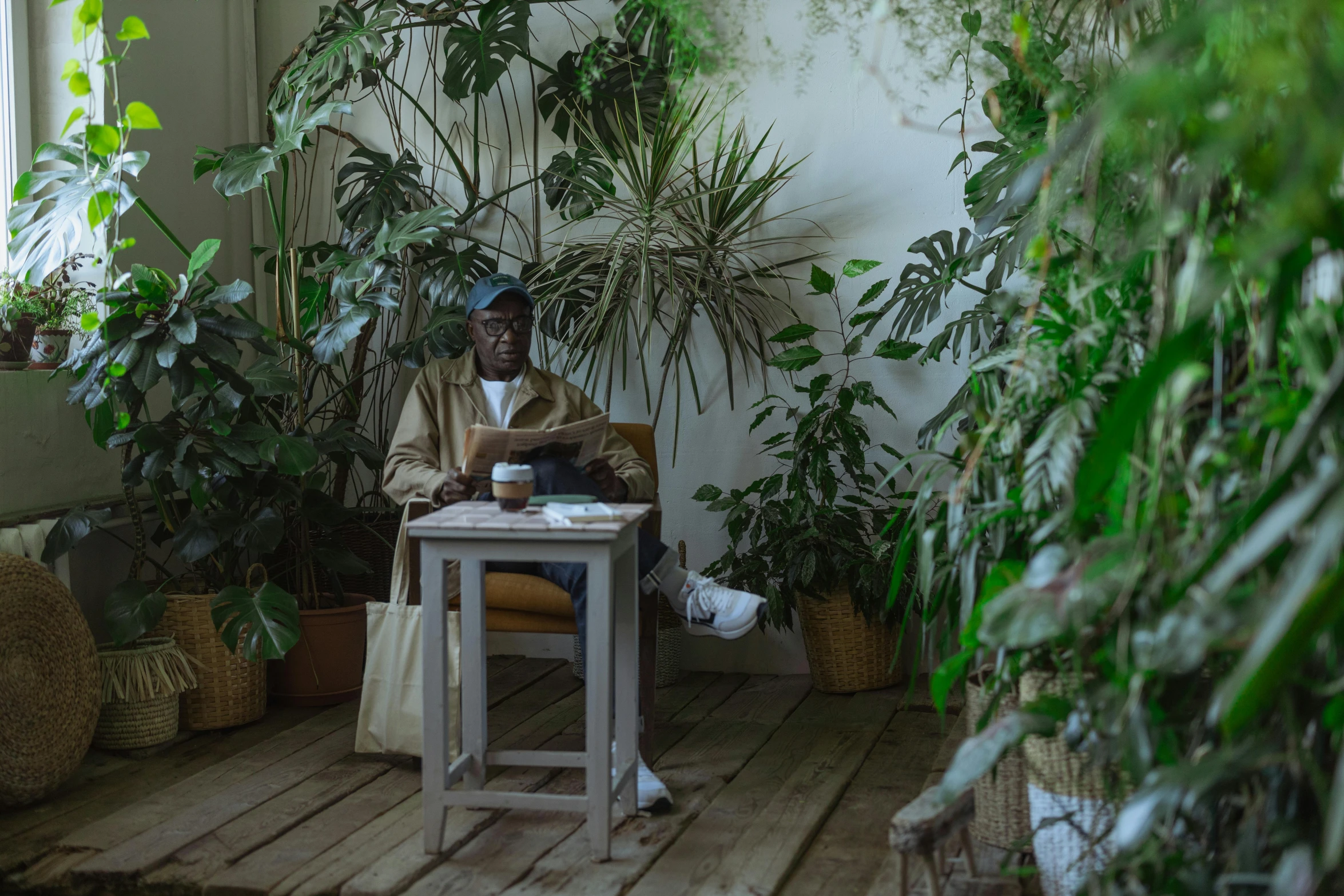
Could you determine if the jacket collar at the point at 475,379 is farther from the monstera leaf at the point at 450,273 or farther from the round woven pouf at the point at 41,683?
the round woven pouf at the point at 41,683

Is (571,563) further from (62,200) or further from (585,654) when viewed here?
(62,200)

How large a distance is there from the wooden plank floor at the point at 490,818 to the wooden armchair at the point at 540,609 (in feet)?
0.64

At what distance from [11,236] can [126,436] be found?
2.06 ft

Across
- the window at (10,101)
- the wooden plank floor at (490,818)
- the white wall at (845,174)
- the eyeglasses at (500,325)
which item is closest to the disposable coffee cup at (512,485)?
the wooden plank floor at (490,818)

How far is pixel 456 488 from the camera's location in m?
2.55

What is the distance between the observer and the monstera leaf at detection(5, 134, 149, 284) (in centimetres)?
276

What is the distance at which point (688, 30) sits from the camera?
128 inches

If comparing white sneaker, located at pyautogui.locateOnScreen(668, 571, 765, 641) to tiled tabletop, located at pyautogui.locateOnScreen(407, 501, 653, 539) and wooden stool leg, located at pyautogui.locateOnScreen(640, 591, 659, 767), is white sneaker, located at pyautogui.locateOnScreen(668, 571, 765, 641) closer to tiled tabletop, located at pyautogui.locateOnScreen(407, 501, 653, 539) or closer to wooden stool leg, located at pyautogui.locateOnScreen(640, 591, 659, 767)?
wooden stool leg, located at pyautogui.locateOnScreen(640, 591, 659, 767)

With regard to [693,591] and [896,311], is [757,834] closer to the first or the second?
[693,591]

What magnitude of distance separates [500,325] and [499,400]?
200mm

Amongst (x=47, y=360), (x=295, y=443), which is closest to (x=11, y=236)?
(x=47, y=360)

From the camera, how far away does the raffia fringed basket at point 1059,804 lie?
1.67 m

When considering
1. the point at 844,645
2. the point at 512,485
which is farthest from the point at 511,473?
the point at 844,645

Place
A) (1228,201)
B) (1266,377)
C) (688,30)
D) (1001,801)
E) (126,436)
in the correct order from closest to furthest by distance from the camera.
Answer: (1266,377), (1228,201), (1001,801), (126,436), (688,30)
